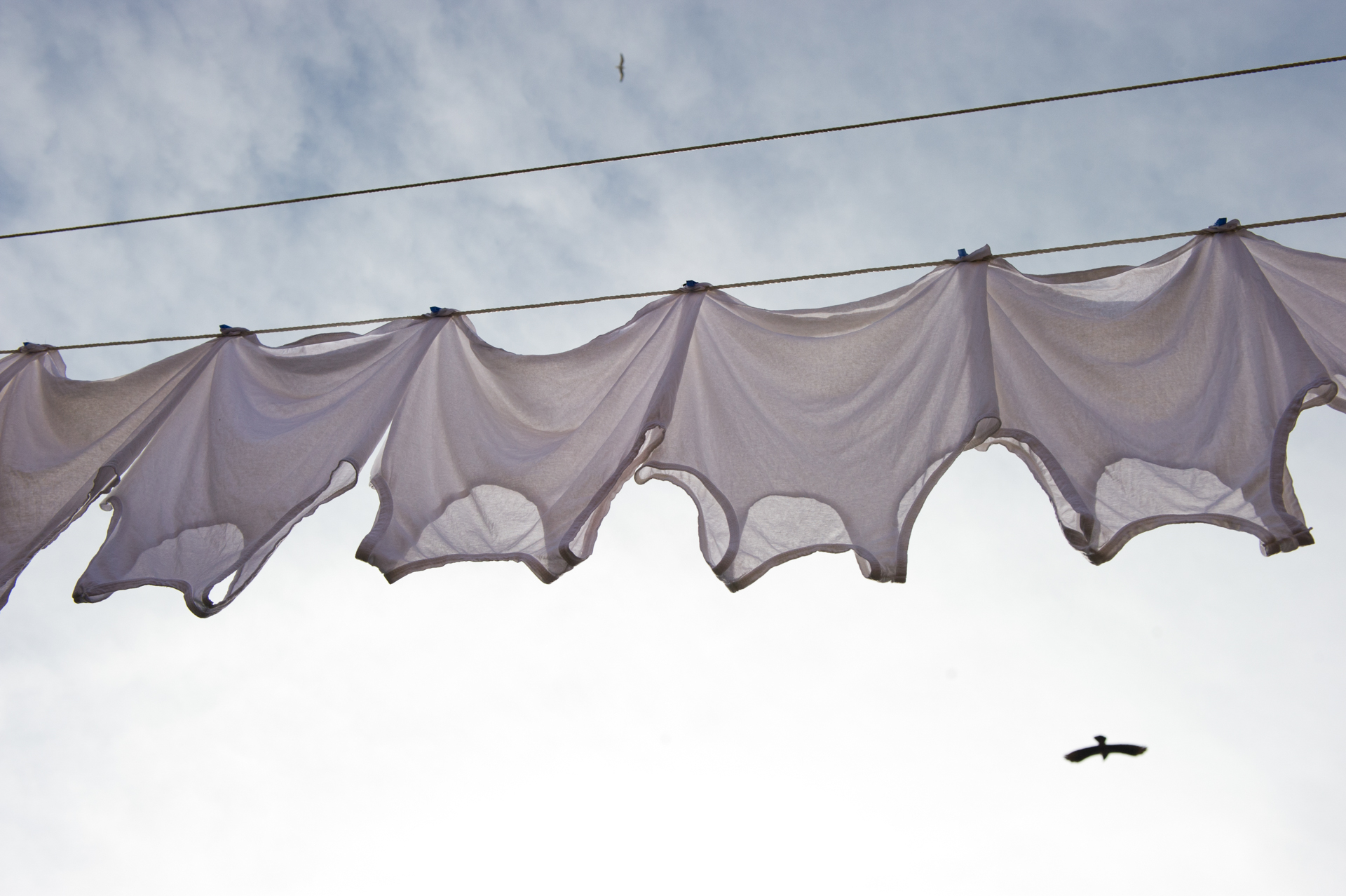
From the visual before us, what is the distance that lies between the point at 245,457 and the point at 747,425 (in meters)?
1.53

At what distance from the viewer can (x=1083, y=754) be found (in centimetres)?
230

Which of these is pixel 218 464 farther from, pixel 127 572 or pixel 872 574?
pixel 872 574

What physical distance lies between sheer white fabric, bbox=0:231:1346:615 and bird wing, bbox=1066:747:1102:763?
46cm

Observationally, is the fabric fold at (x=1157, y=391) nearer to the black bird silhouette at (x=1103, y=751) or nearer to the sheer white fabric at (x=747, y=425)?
the sheer white fabric at (x=747, y=425)

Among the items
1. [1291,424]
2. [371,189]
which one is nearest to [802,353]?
[1291,424]

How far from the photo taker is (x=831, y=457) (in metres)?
2.65

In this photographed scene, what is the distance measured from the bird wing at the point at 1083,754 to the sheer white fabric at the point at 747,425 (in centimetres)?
46

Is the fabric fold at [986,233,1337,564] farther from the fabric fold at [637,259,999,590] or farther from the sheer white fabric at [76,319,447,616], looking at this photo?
the sheer white fabric at [76,319,447,616]

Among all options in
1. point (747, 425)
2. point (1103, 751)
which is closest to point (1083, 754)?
point (1103, 751)

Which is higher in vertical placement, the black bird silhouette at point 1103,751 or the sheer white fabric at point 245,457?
the sheer white fabric at point 245,457

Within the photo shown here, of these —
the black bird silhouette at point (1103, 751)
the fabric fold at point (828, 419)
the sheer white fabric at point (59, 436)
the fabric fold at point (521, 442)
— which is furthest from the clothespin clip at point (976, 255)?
the sheer white fabric at point (59, 436)

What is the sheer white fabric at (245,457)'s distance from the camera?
2783 millimetres

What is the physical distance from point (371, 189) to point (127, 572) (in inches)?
56.6

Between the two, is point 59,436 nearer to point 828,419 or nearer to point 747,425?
point 747,425
